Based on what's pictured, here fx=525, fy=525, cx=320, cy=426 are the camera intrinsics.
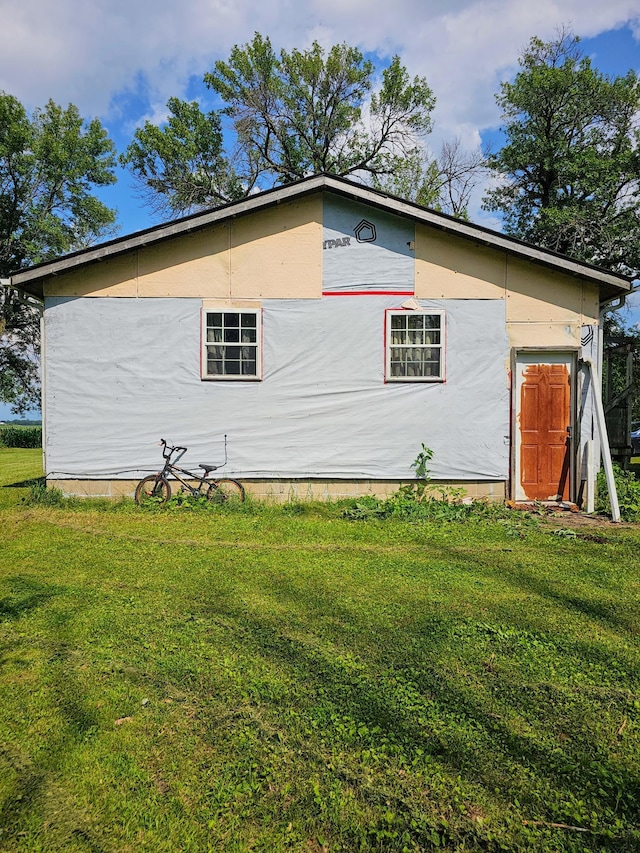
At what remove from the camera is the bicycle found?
8789mm

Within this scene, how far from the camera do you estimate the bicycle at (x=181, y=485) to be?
8.79 meters

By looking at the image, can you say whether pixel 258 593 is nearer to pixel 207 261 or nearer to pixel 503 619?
pixel 503 619

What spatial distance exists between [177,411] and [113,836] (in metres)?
7.33

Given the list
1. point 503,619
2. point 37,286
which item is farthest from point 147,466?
point 503,619

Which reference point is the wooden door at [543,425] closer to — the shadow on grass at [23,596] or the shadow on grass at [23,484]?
the shadow on grass at [23,596]

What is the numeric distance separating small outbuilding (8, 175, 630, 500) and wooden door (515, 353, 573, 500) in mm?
24

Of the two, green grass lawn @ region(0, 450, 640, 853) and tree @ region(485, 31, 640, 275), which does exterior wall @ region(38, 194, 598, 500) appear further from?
tree @ region(485, 31, 640, 275)

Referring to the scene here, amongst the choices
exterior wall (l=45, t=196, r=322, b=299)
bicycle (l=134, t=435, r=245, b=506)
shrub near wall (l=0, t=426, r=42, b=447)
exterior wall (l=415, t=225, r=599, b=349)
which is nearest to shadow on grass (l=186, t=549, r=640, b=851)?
bicycle (l=134, t=435, r=245, b=506)

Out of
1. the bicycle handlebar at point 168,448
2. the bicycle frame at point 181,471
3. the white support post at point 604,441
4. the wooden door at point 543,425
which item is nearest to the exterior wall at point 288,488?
the bicycle frame at point 181,471

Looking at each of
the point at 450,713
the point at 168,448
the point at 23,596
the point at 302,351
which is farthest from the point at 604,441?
the point at 23,596

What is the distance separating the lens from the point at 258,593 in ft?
16.1

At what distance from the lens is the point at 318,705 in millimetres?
3057

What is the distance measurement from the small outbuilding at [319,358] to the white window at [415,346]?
24mm

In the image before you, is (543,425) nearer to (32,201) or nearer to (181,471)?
(181,471)
